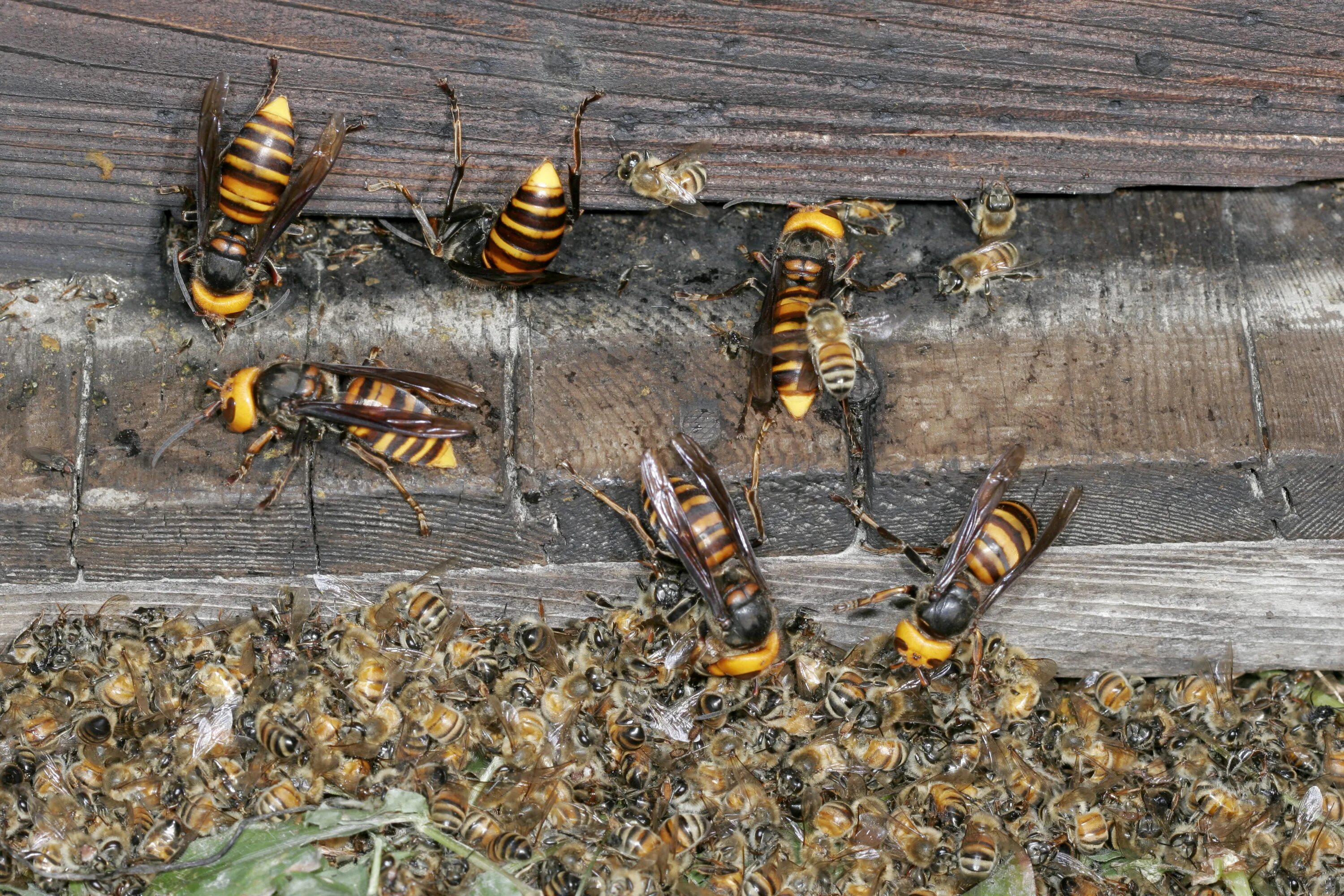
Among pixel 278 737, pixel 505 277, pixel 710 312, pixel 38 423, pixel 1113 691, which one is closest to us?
pixel 38 423

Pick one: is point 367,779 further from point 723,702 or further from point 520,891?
point 723,702

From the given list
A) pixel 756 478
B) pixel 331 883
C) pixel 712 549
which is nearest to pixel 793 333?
pixel 756 478

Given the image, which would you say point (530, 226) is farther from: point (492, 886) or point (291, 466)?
point (492, 886)

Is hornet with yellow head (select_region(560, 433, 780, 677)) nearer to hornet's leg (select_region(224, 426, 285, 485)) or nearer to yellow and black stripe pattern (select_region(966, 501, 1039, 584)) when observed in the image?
yellow and black stripe pattern (select_region(966, 501, 1039, 584))

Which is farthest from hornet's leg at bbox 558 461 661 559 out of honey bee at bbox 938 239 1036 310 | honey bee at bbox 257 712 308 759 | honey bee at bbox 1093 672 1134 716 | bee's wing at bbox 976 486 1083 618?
honey bee at bbox 1093 672 1134 716

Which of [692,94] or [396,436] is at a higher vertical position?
[692,94]

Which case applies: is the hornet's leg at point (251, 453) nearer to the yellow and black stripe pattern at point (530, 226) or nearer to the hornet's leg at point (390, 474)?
the hornet's leg at point (390, 474)

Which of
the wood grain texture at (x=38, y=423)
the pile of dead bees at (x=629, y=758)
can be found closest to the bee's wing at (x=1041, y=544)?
the pile of dead bees at (x=629, y=758)
